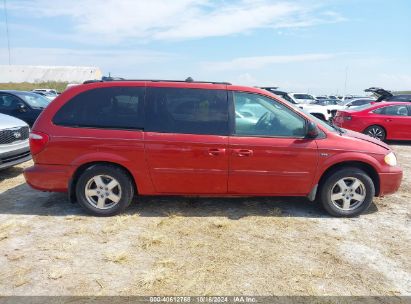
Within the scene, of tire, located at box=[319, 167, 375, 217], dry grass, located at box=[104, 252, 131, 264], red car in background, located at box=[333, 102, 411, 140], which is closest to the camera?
dry grass, located at box=[104, 252, 131, 264]

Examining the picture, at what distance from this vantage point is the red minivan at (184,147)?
4395 mm

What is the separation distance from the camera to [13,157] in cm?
616

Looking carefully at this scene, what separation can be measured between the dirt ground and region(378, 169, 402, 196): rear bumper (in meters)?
0.39

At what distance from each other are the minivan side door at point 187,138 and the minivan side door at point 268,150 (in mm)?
170

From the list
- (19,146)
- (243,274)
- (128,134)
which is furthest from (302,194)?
(19,146)

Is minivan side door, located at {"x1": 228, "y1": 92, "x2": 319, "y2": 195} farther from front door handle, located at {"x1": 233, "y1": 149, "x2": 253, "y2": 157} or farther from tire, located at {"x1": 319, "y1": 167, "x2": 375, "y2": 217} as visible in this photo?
tire, located at {"x1": 319, "y1": 167, "x2": 375, "y2": 217}

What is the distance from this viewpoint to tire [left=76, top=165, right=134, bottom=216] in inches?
175

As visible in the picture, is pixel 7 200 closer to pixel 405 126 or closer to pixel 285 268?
pixel 285 268

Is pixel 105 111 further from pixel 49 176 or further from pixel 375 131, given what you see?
pixel 375 131

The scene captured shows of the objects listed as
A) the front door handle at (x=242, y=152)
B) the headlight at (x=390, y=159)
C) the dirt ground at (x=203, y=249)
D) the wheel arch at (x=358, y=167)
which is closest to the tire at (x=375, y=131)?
the dirt ground at (x=203, y=249)

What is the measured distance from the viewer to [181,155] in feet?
14.5

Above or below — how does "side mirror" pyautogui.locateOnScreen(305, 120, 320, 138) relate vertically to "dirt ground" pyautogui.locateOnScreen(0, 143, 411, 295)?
above

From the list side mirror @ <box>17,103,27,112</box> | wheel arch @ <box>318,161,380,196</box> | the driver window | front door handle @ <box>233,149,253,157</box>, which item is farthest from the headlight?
side mirror @ <box>17,103,27,112</box>

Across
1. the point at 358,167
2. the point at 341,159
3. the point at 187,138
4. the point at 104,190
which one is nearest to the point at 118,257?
the point at 104,190
